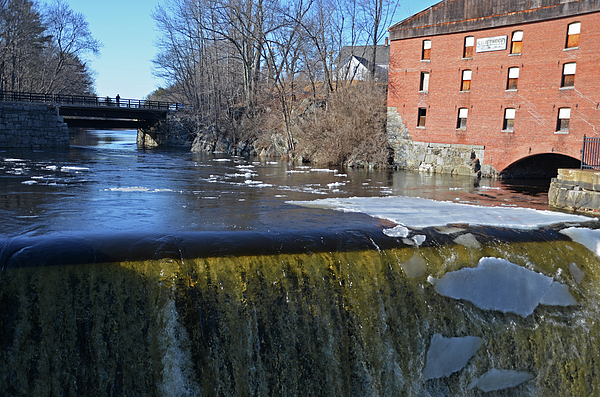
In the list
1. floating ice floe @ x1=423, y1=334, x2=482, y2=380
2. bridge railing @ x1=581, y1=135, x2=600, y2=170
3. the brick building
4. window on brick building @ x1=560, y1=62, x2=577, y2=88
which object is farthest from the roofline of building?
floating ice floe @ x1=423, y1=334, x2=482, y2=380

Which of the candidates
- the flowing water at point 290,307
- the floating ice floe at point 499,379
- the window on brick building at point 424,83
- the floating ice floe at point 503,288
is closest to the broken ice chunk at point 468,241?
the flowing water at point 290,307

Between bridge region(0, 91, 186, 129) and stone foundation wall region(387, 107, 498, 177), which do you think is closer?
stone foundation wall region(387, 107, 498, 177)


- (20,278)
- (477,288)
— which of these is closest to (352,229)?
(477,288)

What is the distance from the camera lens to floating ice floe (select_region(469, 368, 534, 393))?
680 centimetres

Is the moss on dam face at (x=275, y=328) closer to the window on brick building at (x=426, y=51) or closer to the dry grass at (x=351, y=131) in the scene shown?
the window on brick building at (x=426, y=51)

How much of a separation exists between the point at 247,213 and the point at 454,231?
164 inches

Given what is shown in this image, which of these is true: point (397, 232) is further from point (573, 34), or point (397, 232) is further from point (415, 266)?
point (573, 34)

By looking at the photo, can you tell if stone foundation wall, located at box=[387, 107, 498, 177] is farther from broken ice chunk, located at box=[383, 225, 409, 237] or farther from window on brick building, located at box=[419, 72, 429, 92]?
broken ice chunk, located at box=[383, 225, 409, 237]

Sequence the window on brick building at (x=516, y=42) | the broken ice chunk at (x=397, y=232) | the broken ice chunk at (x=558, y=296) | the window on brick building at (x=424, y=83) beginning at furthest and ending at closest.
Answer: the window on brick building at (x=424, y=83)
the window on brick building at (x=516, y=42)
the broken ice chunk at (x=397, y=232)
the broken ice chunk at (x=558, y=296)

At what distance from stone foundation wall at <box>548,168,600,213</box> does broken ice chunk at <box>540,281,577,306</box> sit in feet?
17.9

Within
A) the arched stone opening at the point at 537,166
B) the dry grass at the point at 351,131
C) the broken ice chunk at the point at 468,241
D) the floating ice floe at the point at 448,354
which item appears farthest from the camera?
the dry grass at the point at 351,131

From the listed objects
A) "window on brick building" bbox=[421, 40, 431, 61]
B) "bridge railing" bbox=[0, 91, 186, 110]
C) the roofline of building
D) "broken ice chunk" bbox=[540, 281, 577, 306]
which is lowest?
"broken ice chunk" bbox=[540, 281, 577, 306]

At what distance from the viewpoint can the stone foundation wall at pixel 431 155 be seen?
24.7 m

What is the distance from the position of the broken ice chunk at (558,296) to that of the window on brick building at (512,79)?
58.4ft
